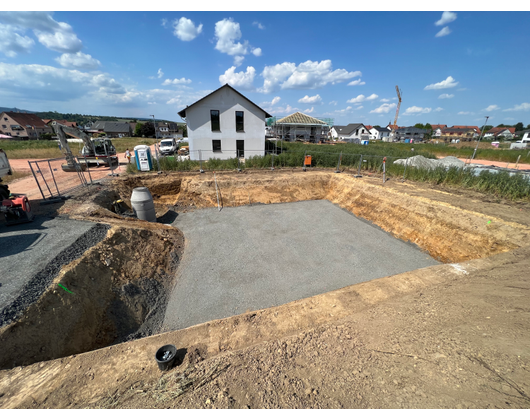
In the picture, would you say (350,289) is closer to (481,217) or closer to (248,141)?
(481,217)

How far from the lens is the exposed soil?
2945 millimetres

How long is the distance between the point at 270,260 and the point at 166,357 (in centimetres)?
515

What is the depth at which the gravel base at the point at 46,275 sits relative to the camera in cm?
419

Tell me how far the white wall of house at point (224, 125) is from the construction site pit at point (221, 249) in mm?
7801

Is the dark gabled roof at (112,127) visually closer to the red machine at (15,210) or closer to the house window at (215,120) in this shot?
the house window at (215,120)

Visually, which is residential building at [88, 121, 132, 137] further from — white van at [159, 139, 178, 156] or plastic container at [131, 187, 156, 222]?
plastic container at [131, 187, 156, 222]

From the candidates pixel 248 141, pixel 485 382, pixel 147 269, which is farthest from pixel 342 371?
pixel 248 141

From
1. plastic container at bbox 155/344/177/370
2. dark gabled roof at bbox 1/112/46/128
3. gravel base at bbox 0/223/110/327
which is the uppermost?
dark gabled roof at bbox 1/112/46/128

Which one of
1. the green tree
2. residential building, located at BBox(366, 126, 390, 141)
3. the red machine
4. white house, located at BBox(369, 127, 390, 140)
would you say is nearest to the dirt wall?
the red machine

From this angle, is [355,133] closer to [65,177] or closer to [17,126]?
[65,177]

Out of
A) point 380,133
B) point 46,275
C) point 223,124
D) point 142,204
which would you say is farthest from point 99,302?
point 380,133

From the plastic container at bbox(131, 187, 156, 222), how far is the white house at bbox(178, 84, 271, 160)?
11.0m

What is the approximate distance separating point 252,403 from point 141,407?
1.53 m

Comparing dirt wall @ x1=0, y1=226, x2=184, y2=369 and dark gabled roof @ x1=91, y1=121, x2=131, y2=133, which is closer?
dirt wall @ x1=0, y1=226, x2=184, y2=369
